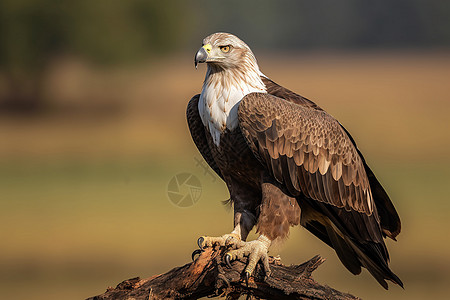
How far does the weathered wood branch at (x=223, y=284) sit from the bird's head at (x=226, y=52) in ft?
5.47

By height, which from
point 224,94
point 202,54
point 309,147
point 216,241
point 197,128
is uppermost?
point 202,54

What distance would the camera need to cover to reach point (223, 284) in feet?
19.5

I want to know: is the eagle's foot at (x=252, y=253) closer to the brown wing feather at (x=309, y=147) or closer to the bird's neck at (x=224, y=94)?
the brown wing feather at (x=309, y=147)

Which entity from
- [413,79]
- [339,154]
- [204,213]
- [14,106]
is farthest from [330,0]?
[339,154]

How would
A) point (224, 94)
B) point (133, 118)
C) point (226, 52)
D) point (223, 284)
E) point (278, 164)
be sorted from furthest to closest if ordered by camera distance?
1. point (133, 118)
2. point (226, 52)
3. point (224, 94)
4. point (278, 164)
5. point (223, 284)

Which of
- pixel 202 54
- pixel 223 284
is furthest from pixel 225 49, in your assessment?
pixel 223 284

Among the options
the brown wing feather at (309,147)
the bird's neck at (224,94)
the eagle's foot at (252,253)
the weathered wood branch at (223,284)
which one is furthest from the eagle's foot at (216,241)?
the bird's neck at (224,94)

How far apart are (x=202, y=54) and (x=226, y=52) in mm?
297

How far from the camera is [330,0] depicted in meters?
118

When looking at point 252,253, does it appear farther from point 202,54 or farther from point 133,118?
point 133,118

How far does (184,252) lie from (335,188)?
996 cm

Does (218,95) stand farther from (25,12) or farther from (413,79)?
(413,79)

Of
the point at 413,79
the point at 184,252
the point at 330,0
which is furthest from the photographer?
the point at 330,0

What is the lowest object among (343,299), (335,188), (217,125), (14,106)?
(343,299)
